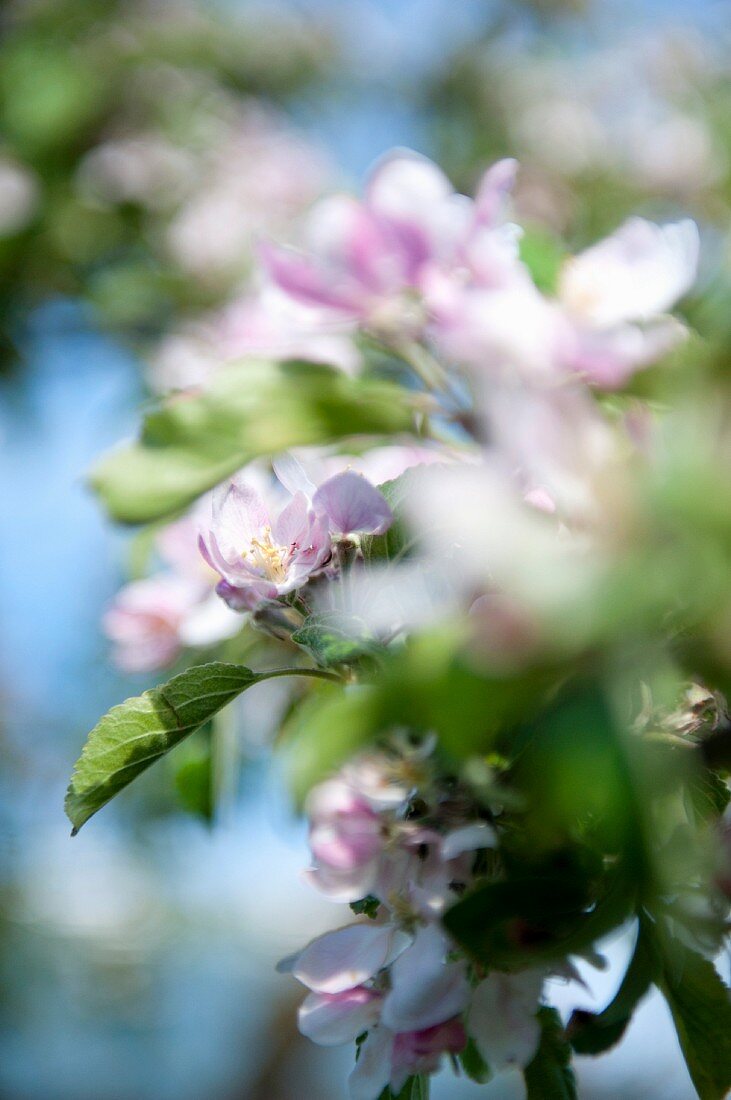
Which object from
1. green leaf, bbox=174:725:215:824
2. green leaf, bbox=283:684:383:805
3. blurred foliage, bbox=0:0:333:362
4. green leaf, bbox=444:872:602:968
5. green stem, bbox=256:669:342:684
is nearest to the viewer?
green leaf, bbox=283:684:383:805

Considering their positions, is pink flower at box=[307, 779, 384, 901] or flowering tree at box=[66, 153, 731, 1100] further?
pink flower at box=[307, 779, 384, 901]

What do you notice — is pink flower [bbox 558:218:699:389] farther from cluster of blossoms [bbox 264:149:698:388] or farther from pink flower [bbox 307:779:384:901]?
pink flower [bbox 307:779:384:901]

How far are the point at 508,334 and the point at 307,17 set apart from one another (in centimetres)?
250

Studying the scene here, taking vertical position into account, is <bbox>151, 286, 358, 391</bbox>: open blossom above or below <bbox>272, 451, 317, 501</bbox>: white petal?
below

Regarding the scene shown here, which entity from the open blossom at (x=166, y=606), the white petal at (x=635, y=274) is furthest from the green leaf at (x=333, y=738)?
the open blossom at (x=166, y=606)

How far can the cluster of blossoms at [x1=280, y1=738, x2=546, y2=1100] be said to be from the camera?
44 centimetres

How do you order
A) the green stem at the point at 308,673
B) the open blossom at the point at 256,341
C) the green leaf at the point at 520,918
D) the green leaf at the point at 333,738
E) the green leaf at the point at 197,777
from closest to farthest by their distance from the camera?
the green leaf at the point at 333,738, the green leaf at the point at 520,918, the green stem at the point at 308,673, the open blossom at the point at 256,341, the green leaf at the point at 197,777

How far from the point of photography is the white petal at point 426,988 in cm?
44

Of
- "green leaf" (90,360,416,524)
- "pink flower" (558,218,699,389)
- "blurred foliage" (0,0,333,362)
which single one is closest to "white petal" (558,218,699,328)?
"pink flower" (558,218,699,389)

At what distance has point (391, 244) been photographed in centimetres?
54

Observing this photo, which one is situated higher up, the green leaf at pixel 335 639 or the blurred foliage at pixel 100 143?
the green leaf at pixel 335 639

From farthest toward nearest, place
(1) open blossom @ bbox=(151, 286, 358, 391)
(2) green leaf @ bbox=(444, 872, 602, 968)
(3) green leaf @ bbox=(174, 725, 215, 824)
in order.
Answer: (3) green leaf @ bbox=(174, 725, 215, 824)
(1) open blossom @ bbox=(151, 286, 358, 391)
(2) green leaf @ bbox=(444, 872, 602, 968)

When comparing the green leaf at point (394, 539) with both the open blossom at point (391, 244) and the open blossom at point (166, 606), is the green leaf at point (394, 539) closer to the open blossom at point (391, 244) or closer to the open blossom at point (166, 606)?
the open blossom at point (391, 244)

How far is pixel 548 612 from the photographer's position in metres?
0.29
